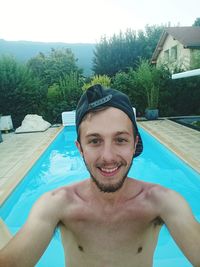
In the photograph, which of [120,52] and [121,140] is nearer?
[121,140]

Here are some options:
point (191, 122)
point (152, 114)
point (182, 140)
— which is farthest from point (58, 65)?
point (182, 140)

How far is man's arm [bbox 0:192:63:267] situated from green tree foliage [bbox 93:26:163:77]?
24.7 metres

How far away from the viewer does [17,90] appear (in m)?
12.9

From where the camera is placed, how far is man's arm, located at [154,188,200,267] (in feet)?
5.07

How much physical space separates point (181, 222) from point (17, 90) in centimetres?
1227

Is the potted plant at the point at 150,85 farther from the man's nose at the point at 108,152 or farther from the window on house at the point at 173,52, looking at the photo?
the man's nose at the point at 108,152

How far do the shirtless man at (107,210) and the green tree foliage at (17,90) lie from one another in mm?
11749

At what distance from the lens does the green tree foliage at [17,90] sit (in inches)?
502

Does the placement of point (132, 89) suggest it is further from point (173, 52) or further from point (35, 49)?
point (35, 49)

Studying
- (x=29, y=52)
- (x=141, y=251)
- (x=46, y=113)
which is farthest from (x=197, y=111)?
(x=29, y=52)

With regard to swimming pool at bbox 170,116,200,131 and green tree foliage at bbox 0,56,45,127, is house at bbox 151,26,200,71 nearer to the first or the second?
swimming pool at bbox 170,116,200,131

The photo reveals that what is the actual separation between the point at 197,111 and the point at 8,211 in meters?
11.9

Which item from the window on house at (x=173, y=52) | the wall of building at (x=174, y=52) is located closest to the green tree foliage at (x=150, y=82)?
the wall of building at (x=174, y=52)

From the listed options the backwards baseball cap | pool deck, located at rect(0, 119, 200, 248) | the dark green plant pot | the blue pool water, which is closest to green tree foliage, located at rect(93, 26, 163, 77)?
the dark green plant pot
